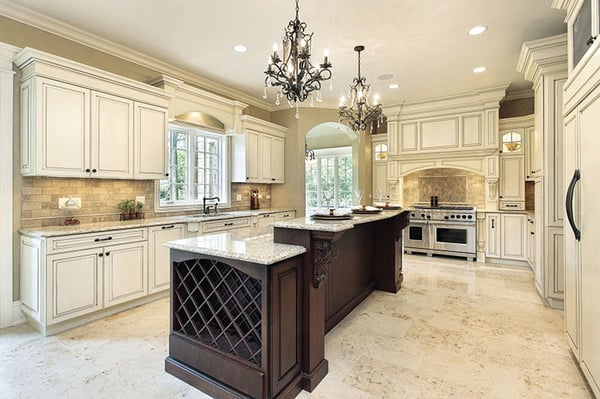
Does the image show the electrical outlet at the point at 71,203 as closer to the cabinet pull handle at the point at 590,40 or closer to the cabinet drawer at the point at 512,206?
the cabinet pull handle at the point at 590,40

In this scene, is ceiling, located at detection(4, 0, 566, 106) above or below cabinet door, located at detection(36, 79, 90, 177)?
above

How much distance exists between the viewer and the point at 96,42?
3441mm

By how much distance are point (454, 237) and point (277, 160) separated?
12.1 ft

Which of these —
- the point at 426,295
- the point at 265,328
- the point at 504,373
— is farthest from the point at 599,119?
the point at 426,295

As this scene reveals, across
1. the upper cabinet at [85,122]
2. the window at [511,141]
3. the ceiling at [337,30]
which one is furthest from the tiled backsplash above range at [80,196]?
the window at [511,141]

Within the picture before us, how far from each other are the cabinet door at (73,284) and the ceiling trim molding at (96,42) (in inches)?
91.8

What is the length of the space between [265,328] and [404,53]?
12.4 feet

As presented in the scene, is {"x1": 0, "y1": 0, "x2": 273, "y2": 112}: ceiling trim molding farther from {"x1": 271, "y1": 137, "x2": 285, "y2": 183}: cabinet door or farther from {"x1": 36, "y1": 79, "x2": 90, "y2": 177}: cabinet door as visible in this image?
{"x1": 271, "y1": 137, "x2": 285, "y2": 183}: cabinet door

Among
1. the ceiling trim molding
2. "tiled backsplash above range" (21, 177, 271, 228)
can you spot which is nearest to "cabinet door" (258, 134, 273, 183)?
the ceiling trim molding

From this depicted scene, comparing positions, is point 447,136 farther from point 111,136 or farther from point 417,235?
point 111,136

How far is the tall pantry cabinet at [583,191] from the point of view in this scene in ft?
5.81

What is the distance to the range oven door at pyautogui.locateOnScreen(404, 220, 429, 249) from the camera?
5906 mm

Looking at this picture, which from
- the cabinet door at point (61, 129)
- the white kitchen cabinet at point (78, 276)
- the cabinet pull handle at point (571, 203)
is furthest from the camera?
the cabinet door at point (61, 129)

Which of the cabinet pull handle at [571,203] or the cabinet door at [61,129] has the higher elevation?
the cabinet door at [61,129]
